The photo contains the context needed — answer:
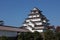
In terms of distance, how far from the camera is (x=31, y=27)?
2454 inches

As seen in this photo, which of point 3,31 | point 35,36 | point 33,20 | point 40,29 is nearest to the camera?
point 3,31

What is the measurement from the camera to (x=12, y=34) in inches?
1566

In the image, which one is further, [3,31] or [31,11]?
[31,11]

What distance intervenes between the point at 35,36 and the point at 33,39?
109cm

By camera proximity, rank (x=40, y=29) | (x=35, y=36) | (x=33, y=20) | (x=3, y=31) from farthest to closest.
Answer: (x=33, y=20) → (x=40, y=29) → (x=35, y=36) → (x=3, y=31)

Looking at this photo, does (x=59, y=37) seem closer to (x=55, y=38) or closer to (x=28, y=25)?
(x=55, y=38)

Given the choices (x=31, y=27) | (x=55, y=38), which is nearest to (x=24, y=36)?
(x=55, y=38)

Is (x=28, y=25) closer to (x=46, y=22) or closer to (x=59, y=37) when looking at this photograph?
(x=46, y=22)

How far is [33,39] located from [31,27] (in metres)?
24.6

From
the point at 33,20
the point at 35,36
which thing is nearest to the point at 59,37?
the point at 35,36

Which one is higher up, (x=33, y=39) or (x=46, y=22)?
(x=46, y=22)

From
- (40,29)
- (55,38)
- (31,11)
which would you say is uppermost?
(31,11)

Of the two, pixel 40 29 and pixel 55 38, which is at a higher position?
pixel 40 29

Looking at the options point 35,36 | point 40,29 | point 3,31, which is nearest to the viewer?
point 3,31
